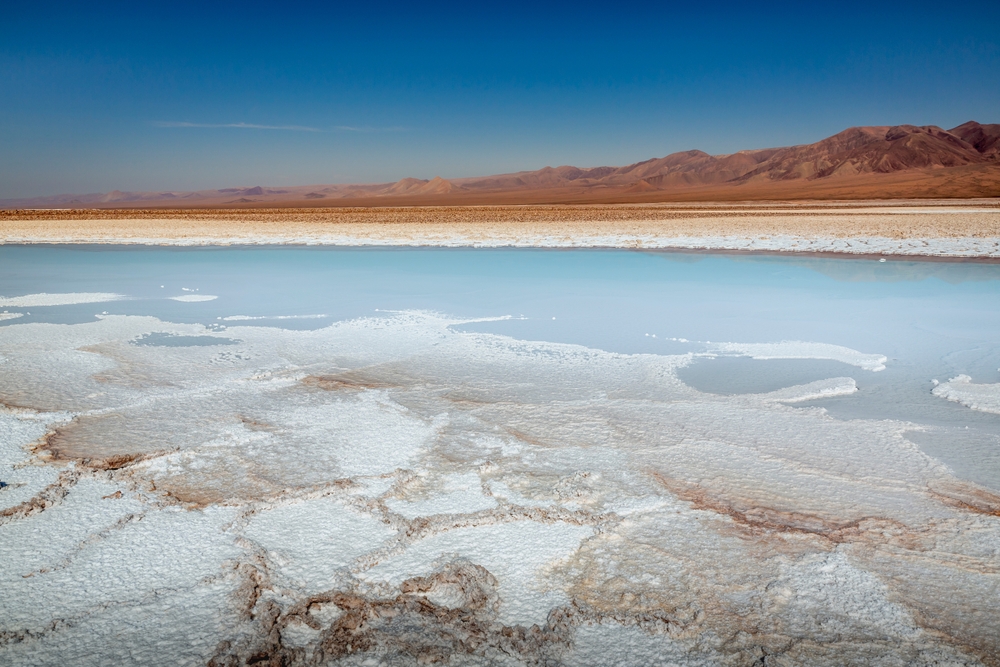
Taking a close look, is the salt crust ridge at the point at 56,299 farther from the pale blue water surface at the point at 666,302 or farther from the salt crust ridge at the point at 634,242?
the salt crust ridge at the point at 634,242

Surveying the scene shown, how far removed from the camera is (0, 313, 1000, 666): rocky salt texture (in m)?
1.74

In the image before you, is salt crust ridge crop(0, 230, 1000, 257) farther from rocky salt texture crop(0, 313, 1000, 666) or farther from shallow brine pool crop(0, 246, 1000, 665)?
rocky salt texture crop(0, 313, 1000, 666)

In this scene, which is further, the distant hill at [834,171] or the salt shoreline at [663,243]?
the distant hill at [834,171]

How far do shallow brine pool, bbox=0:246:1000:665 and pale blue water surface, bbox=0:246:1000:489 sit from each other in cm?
6

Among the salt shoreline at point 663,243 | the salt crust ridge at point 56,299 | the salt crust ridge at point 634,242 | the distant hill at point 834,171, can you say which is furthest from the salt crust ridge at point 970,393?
the distant hill at point 834,171

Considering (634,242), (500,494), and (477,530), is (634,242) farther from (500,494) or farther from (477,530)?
(477,530)

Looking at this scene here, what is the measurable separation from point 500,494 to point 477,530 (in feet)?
0.85

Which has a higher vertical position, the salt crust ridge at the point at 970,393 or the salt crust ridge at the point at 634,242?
the salt crust ridge at the point at 634,242

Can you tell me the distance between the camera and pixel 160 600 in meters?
1.87

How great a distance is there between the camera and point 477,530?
7.30 feet

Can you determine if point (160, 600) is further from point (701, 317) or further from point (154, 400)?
point (701, 317)

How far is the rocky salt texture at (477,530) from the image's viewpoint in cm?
174

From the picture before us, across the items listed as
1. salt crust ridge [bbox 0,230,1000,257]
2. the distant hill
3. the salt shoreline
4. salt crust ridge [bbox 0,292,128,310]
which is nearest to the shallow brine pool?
salt crust ridge [bbox 0,292,128,310]

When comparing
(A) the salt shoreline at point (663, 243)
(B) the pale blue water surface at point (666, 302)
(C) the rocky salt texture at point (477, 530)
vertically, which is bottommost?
(C) the rocky salt texture at point (477, 530)
